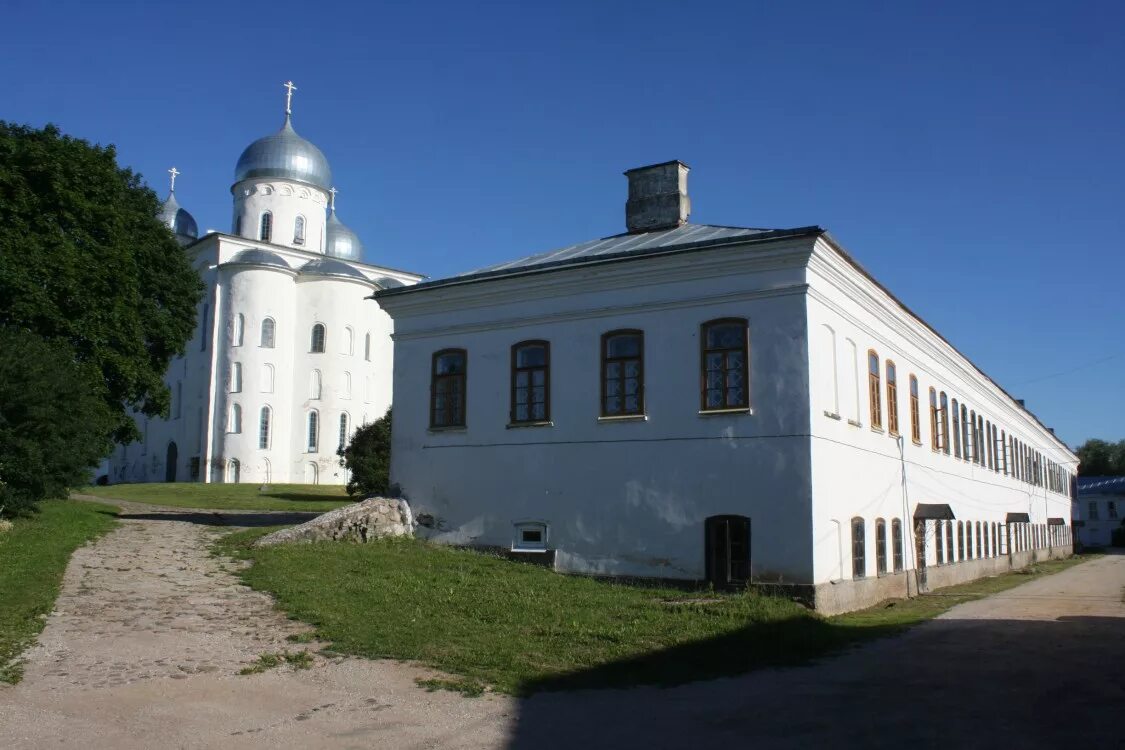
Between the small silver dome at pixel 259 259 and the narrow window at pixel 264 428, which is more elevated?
the small silver dome at pixel 259 259

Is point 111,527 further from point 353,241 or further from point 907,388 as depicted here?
point 353,241

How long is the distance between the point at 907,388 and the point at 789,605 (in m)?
8.67

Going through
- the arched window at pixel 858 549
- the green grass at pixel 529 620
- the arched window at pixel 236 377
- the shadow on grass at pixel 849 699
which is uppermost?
the arched window at pixel 236 377

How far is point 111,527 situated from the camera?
72.4ft

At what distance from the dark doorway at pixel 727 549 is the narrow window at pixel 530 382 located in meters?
3.94

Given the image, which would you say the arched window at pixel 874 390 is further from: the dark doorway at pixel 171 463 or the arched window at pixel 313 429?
the dark doorway at pixel 171 463

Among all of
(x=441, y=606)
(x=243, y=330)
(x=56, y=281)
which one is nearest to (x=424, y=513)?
(x=441, y=606)

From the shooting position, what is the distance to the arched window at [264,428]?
49.2 metres

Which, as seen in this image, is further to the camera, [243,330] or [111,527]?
[243,330]

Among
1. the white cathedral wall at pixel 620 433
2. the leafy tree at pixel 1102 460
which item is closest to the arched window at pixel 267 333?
the white cathedral wall at pixel 620 433

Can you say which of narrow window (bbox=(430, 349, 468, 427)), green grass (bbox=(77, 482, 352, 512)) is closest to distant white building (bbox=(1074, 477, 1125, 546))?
green grass (bbox=(77, 482, 352, 512))

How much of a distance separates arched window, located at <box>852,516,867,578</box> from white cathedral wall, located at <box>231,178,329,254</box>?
41782 mm

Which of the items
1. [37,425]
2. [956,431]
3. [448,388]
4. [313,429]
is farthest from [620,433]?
[313,429]

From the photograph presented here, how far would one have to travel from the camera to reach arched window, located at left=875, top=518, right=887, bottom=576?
720 inches
